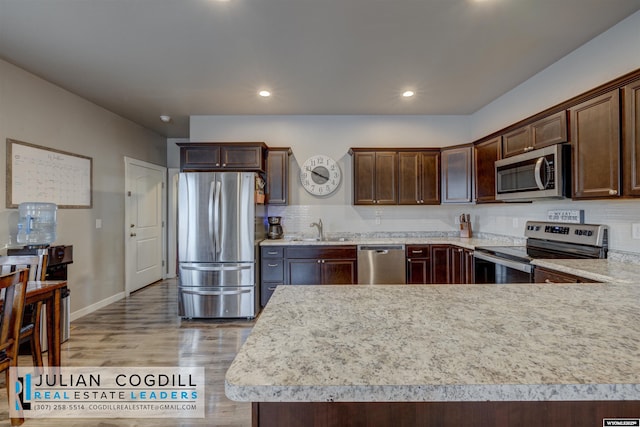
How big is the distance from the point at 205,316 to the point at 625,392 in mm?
3556

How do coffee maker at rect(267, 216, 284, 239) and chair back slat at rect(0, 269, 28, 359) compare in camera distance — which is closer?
chair back slat at rect(0, 269, 28, 359)

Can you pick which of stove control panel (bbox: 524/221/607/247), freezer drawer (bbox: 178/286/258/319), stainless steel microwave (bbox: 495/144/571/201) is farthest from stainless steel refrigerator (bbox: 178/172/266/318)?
stove control panel (bbox: 524/221/607/247)

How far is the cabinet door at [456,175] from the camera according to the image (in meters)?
3.81

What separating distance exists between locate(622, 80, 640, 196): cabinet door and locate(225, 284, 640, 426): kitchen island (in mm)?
1303

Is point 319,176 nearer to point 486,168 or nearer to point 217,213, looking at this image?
point 217,213

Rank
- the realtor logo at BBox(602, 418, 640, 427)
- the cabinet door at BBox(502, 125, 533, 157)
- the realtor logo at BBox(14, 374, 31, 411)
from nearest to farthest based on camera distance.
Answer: the realtor logo at BBox(602, 418, 640, 427) → the realtor logo at BBox(14, 374, 31, 411) → the cabinet door at BBox(502, 125, 533, 157)

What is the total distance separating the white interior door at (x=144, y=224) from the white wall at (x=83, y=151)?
13 centimetres

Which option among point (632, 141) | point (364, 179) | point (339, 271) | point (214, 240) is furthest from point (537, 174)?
point (214, 240)

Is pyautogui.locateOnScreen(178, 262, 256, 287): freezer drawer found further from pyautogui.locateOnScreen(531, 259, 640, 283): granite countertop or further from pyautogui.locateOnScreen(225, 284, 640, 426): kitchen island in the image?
pyautogui.locateOnScreen(531, 259, 640, 283): granite countertop

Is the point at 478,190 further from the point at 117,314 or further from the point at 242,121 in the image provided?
the point at 117,314

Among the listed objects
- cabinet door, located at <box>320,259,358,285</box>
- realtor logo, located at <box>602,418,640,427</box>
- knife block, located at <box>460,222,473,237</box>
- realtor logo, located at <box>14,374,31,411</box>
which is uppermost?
knife block, located at <box>460,222,473,237</box>

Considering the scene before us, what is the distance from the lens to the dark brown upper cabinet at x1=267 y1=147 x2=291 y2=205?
13.3 feet

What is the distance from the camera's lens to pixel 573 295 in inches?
48.0

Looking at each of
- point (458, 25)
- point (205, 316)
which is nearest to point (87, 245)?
point (205, 316)
